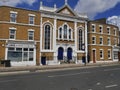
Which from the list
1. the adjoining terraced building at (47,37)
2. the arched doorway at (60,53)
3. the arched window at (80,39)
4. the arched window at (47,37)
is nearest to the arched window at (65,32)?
the adjoining terraced building at (47,37)

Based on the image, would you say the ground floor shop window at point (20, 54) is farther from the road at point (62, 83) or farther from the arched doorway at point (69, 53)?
the road at point (62, 83)

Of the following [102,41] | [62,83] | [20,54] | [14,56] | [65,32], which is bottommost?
[62,83]

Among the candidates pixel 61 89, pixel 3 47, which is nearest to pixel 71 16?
pixel 3 47

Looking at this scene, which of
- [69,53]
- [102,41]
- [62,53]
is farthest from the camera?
[102,41]

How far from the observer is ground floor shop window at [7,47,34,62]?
1319 inches

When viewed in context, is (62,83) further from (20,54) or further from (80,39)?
(80,39)

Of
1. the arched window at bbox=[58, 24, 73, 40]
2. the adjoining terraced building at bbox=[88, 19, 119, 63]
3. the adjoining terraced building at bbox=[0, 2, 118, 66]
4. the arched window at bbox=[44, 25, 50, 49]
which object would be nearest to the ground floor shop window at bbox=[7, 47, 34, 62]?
the adjoining terraced building at bbox=[0, 2, 118, 66]

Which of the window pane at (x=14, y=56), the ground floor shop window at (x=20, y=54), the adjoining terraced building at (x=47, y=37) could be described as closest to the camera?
the window pane at (x=14, y=56)

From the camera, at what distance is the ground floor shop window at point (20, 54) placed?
110 feet

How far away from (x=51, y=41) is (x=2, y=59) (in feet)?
36.2

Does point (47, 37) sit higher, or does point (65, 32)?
point (65, 32)

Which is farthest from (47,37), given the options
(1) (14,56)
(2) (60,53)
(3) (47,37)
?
(1) (14,56)

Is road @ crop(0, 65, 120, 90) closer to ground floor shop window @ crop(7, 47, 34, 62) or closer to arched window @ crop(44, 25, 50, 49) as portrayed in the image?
ground floor shop window @ crop(7, 47, 34, 62)

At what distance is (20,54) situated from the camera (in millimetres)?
34719
